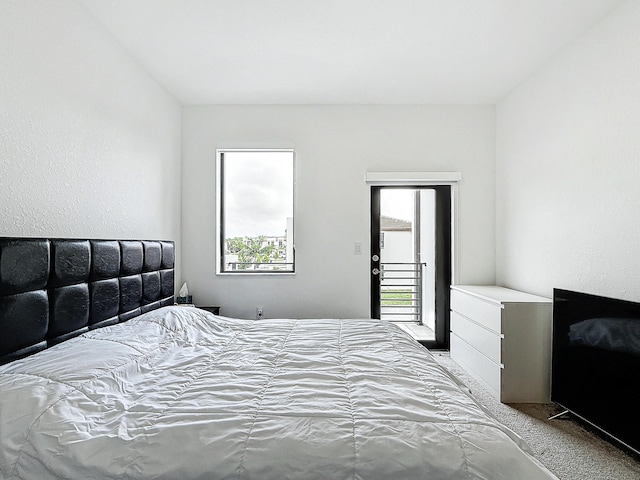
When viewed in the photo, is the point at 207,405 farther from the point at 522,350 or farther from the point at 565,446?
the point at 522,350

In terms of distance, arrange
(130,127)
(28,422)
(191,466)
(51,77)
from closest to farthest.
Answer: (191,466) < (28,422) < (51,77) < (130,127)

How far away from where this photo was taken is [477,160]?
3.96 m

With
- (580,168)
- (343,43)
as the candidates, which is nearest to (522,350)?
(580,168)

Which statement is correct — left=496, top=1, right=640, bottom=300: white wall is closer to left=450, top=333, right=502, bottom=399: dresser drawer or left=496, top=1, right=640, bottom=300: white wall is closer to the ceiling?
the ceiling

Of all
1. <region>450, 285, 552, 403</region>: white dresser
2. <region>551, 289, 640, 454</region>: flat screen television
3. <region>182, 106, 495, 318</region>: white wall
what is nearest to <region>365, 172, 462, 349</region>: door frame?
<region>182, 106, 495, 318</region>: white wall

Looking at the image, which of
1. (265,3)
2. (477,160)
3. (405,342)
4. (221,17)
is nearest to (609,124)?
(477,160)

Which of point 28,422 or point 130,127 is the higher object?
point 130,127

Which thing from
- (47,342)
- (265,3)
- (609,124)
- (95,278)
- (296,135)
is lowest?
(47,342)

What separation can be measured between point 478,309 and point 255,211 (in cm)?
241

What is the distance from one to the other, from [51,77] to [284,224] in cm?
241

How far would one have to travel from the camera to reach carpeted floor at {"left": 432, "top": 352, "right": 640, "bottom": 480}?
2.00m

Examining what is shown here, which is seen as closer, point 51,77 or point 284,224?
point 51,77

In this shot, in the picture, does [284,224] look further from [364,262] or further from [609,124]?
[609,124]

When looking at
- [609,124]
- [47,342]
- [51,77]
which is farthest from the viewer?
[609,124]
